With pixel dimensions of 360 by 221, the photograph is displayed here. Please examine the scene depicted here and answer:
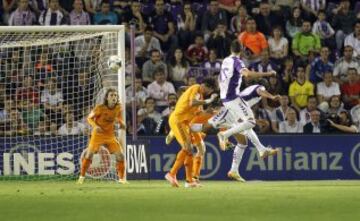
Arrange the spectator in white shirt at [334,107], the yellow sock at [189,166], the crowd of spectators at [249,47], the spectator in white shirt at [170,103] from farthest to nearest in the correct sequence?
the spectator in white shirt at [334,107]
the crowd of spectators at [249,47]
the spectator in white shirt at [170,103]
the yellow sock at [189,166]

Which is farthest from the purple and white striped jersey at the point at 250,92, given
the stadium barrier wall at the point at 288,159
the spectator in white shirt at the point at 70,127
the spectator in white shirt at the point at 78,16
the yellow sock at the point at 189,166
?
the spectator in white shirt at the point at 78,16

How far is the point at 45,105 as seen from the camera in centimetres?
2077

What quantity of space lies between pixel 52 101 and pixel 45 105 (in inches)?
5.8

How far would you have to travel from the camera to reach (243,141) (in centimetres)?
1858

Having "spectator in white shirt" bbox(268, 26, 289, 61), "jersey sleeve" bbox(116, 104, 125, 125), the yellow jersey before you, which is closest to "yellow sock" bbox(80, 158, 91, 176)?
"jersey sleeve" bbox(116, 104, 125, 125)

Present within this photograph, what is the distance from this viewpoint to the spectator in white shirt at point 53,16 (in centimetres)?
2377

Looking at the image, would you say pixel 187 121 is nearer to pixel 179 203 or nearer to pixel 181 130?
pixel 181 130

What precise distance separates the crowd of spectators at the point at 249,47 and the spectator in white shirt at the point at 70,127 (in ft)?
5.17

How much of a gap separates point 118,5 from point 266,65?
3624 mm

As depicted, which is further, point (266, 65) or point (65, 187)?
point (266, 65)

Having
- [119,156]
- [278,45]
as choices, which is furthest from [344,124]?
[119,156]

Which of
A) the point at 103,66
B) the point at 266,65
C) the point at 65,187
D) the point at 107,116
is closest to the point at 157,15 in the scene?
the point at 266,65

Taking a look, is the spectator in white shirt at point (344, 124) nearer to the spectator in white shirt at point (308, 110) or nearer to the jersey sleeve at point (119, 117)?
the spectator in white shirt at point (308, 110)

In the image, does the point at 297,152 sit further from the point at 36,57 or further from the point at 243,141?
the point at 36,57
